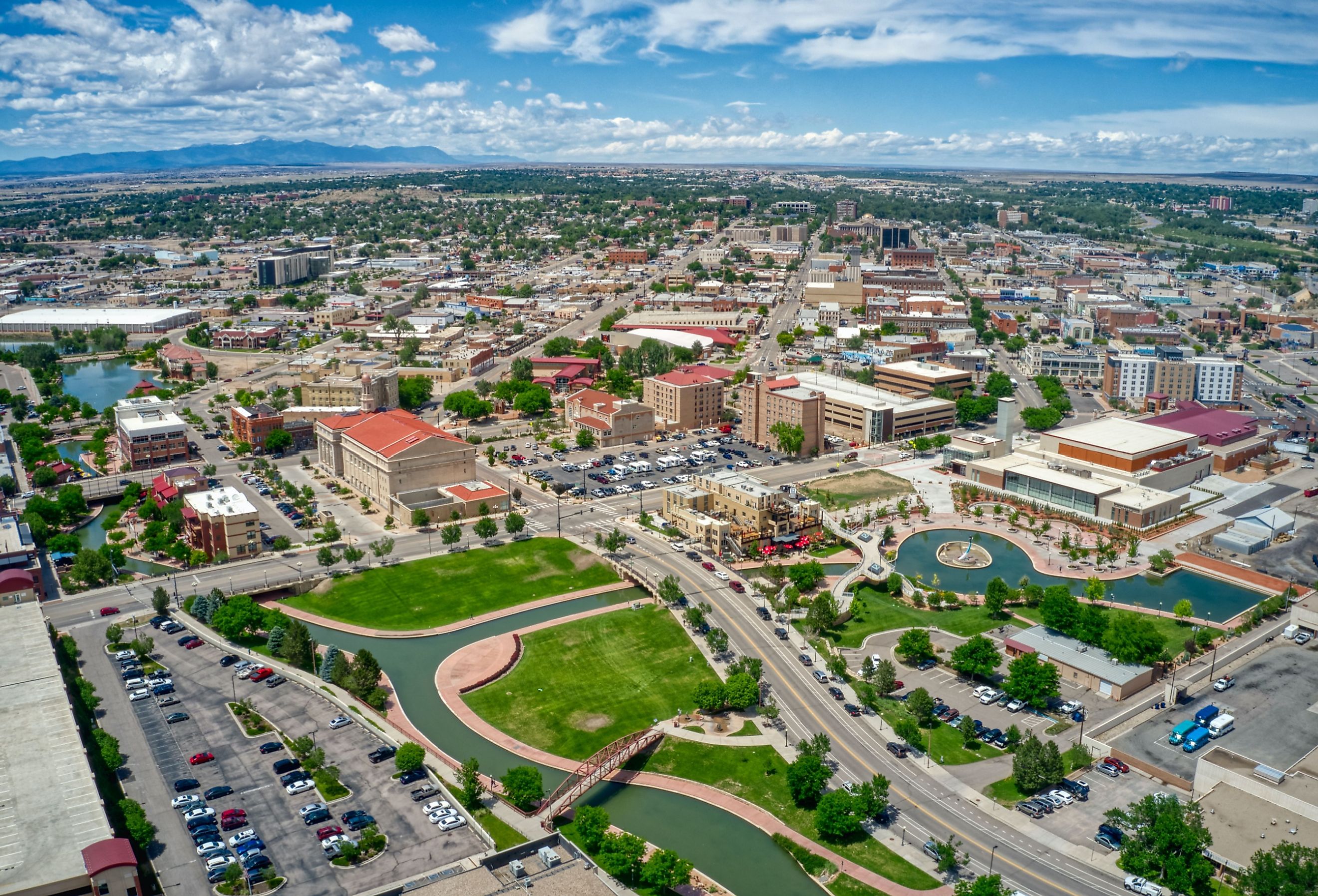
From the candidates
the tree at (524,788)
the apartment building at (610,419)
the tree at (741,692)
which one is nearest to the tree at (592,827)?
the tree at (524,788)

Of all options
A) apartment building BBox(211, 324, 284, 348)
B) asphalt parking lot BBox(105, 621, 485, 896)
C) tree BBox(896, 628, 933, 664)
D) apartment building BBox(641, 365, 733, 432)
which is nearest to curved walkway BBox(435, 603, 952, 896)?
asphalt parking lot BBox(105, 621, 485, 896)

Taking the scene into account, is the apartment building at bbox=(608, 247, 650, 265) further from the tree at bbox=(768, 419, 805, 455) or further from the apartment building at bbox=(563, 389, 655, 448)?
the tree at bbox=(768, 419, 805, 455)

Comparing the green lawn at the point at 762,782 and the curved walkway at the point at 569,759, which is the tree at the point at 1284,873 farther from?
the green lawn at the point at 762,782

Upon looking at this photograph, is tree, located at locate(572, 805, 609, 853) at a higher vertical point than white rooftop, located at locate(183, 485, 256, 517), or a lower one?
lower

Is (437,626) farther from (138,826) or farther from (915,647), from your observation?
(915,647)

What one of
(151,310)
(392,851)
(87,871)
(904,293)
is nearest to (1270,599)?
(392,851)

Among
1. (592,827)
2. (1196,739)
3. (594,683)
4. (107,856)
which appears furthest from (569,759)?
(1196,739)
